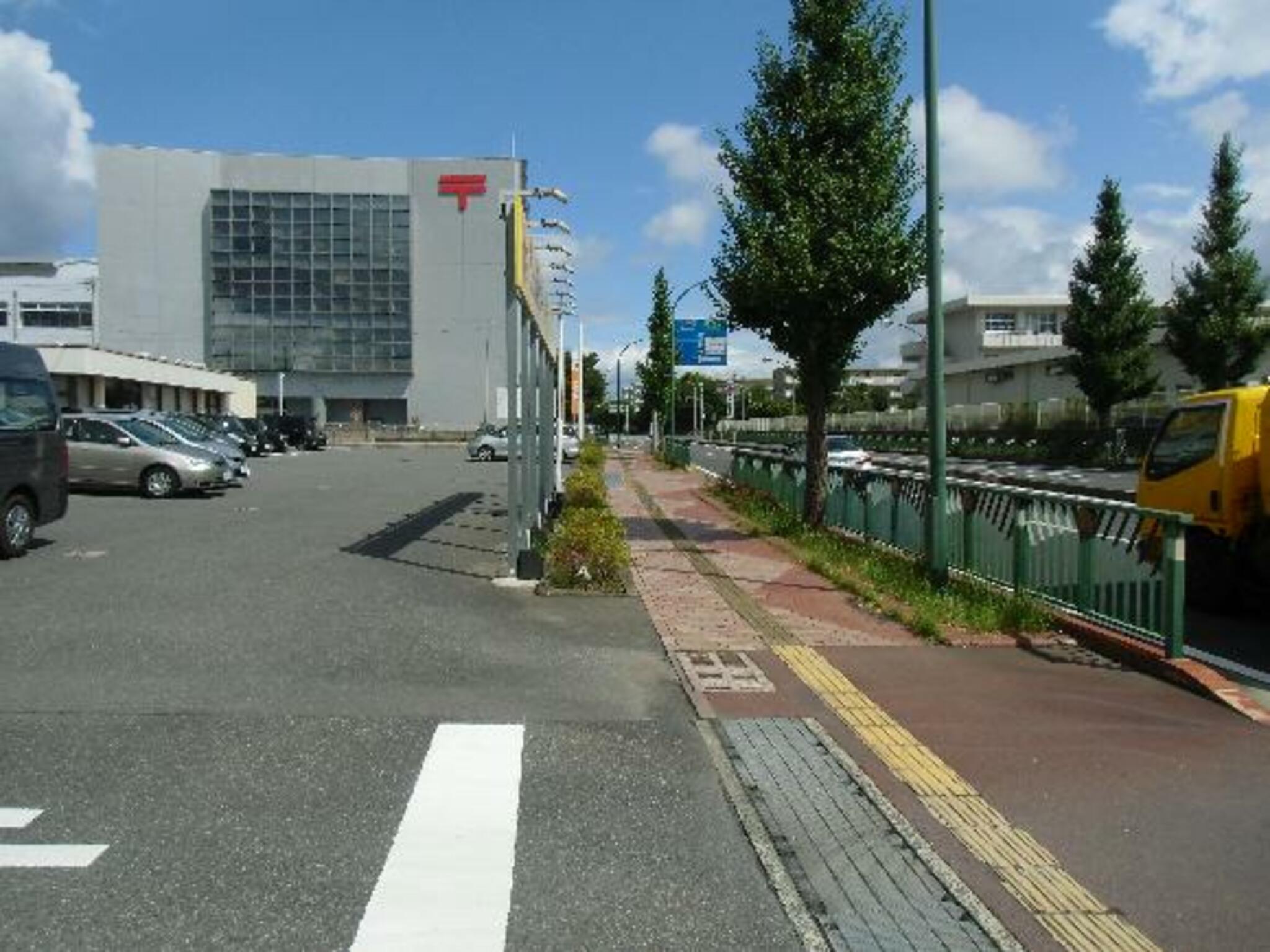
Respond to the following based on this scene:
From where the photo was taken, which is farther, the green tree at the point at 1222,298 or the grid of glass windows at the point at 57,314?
the grid of glass windows at the point at 57,314

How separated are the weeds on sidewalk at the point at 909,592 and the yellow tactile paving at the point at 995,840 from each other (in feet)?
8.06

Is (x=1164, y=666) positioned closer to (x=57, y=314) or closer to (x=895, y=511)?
(x=895, y=511)

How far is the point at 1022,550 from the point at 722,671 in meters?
3.52

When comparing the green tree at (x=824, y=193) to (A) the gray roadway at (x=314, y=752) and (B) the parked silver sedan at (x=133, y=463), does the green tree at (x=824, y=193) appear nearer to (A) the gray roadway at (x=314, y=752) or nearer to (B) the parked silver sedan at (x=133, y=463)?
(A) the gray roadway at (x=314, y=752)

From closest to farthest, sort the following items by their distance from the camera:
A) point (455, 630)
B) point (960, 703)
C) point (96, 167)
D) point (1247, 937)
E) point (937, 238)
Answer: point (1247, 937) → point (960, 703) → point (455, 630) → point (937, 238) → point (96, 167)

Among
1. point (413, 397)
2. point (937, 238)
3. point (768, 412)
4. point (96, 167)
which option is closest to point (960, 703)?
point (937, 238)

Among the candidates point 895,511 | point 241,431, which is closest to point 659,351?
point 241,431

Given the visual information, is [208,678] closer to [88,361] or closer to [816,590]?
[816,590]

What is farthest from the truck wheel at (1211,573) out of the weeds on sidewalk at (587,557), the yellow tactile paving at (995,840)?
the weeds on sidewalk at (587,557)

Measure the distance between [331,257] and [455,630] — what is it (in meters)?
86.3

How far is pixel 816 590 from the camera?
11406 mm

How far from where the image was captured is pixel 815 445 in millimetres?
16672

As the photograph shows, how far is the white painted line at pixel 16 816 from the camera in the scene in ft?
15.1

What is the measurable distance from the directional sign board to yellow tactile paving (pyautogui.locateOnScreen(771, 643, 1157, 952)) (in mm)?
38889
